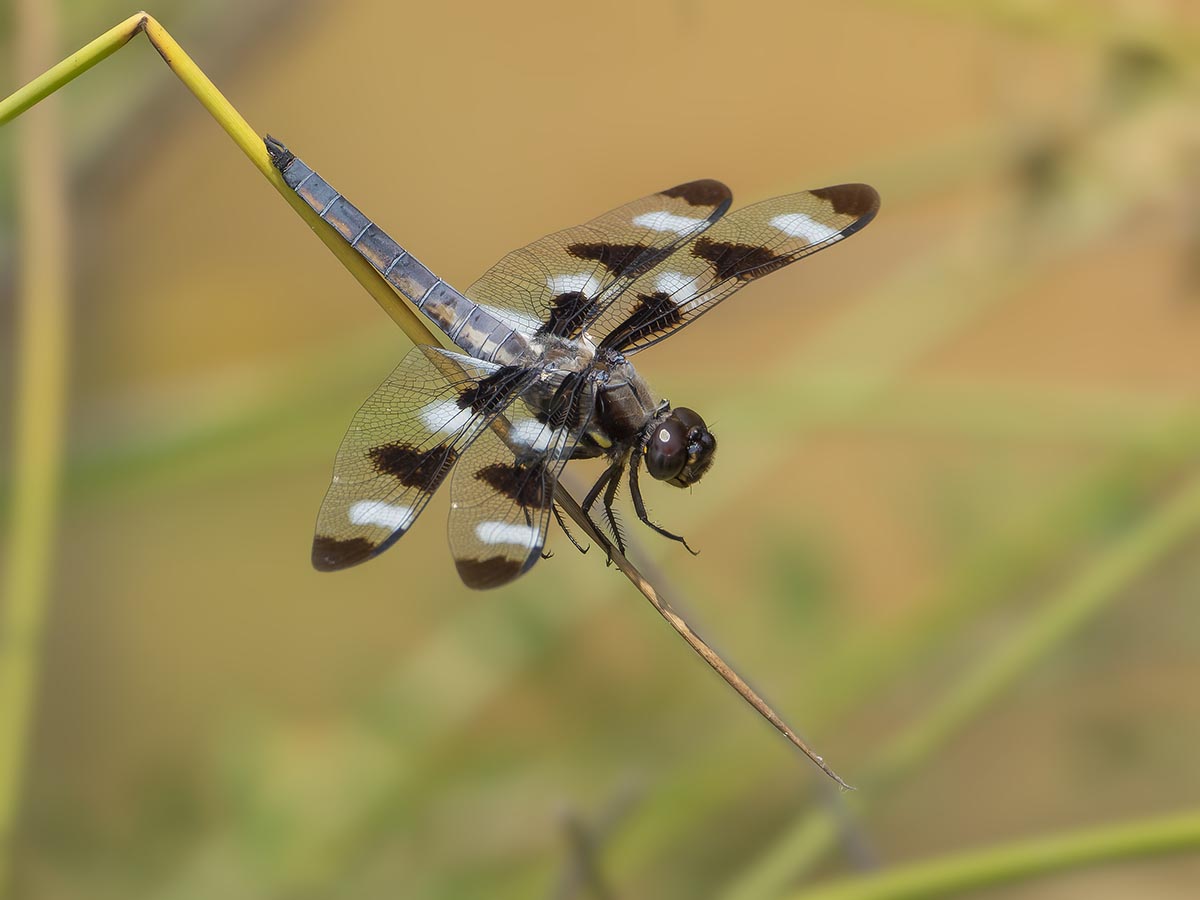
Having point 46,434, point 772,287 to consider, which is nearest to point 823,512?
point 772,287

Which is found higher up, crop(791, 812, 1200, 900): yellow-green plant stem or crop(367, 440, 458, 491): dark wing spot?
crop(367, 440, 458, 491): dark wing spot

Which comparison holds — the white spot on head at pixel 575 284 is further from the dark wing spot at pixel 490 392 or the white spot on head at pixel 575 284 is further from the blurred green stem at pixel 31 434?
the blurred green stem at pixel 31 434

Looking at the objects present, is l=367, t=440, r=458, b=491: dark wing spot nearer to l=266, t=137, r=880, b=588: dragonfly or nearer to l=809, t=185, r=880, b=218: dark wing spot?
l=266, t=137, r=880, b=588: dragonfly

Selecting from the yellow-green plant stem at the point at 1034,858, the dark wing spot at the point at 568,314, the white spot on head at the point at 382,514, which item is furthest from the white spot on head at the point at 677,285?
the yellow-green plant stem at the point at 1034,858

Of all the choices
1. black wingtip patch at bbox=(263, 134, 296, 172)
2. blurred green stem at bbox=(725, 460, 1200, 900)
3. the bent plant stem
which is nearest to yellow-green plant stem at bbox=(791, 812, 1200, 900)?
the bent plant stem

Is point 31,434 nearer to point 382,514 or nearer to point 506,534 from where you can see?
point 382,514

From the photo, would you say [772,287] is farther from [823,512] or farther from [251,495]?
[251,495]
